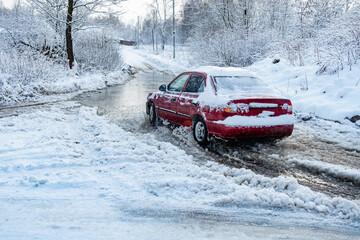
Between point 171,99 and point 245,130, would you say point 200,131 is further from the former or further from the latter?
point 171,99

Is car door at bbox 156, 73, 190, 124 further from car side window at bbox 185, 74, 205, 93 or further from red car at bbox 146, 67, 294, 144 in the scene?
car side window at bbox 185, 74, 205, 93

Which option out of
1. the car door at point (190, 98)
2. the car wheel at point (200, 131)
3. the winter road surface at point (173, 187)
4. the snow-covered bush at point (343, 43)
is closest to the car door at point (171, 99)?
the car door at point (190, 98)

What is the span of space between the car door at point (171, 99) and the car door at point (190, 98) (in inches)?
7.7

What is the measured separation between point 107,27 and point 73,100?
1047 centimetres

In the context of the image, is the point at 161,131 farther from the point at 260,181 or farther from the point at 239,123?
the point at 260,181

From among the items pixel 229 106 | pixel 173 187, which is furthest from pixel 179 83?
pixel 173 187

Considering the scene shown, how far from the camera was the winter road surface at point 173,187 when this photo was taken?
9.70 ft

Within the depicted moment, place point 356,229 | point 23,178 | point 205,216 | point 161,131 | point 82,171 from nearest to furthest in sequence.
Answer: point 356,229, point 205,216, point 23,178, point 82,171, point 161,131

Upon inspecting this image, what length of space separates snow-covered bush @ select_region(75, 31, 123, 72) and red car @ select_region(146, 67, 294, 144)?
1628 cm

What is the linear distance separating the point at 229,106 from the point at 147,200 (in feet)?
8.48

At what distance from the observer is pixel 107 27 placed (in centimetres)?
2117

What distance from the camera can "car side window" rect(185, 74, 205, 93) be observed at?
21.2ft

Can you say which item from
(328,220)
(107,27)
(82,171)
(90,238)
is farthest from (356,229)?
(107,27)

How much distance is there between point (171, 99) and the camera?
291 inches
